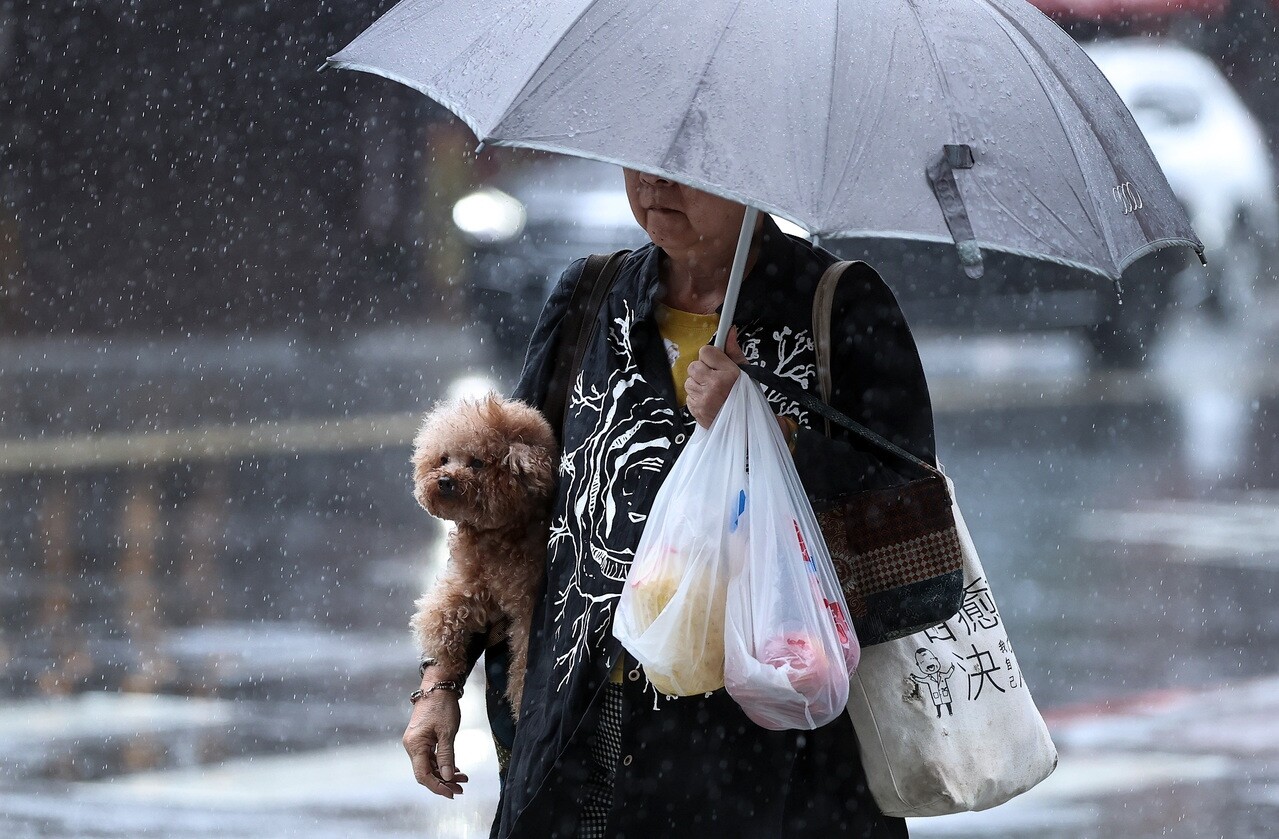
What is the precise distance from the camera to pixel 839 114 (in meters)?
1.84

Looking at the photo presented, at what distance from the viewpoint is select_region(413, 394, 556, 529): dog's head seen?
2.28 m

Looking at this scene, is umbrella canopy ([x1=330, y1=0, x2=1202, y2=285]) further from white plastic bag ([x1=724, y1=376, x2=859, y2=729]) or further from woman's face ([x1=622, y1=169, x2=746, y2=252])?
white plastic bag ([x1=724, y1=376, x2=859, y2=729])

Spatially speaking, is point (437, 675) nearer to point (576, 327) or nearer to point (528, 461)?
point (528, 461)

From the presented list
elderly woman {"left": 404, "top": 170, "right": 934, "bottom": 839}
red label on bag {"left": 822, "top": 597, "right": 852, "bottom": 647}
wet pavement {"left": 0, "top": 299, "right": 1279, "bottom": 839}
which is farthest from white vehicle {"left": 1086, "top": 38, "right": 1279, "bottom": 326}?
red label on bag {"left": 822, "top": 597, "right": 852, "bottom": 647}

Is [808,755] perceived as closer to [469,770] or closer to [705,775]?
[705,775]

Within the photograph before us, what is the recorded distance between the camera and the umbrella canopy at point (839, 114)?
70.0 inches

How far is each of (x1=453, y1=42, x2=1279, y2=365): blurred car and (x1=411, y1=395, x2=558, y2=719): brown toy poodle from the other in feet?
26.2

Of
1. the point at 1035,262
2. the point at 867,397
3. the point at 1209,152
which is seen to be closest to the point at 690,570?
the point at 867,397

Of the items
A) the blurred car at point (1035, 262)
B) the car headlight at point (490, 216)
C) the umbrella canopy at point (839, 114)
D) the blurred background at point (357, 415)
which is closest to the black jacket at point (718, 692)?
the umbrella canopy at point (839, 114)

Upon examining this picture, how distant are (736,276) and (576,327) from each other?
41 centimetres

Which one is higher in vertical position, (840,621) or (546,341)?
(546,341)

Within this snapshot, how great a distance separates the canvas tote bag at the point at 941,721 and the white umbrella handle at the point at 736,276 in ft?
1.31

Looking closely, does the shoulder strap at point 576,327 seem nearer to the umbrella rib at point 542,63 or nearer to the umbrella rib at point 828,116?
the umbrella rib at point 542,63

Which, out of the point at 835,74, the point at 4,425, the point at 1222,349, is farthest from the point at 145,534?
the point at 1222,349
